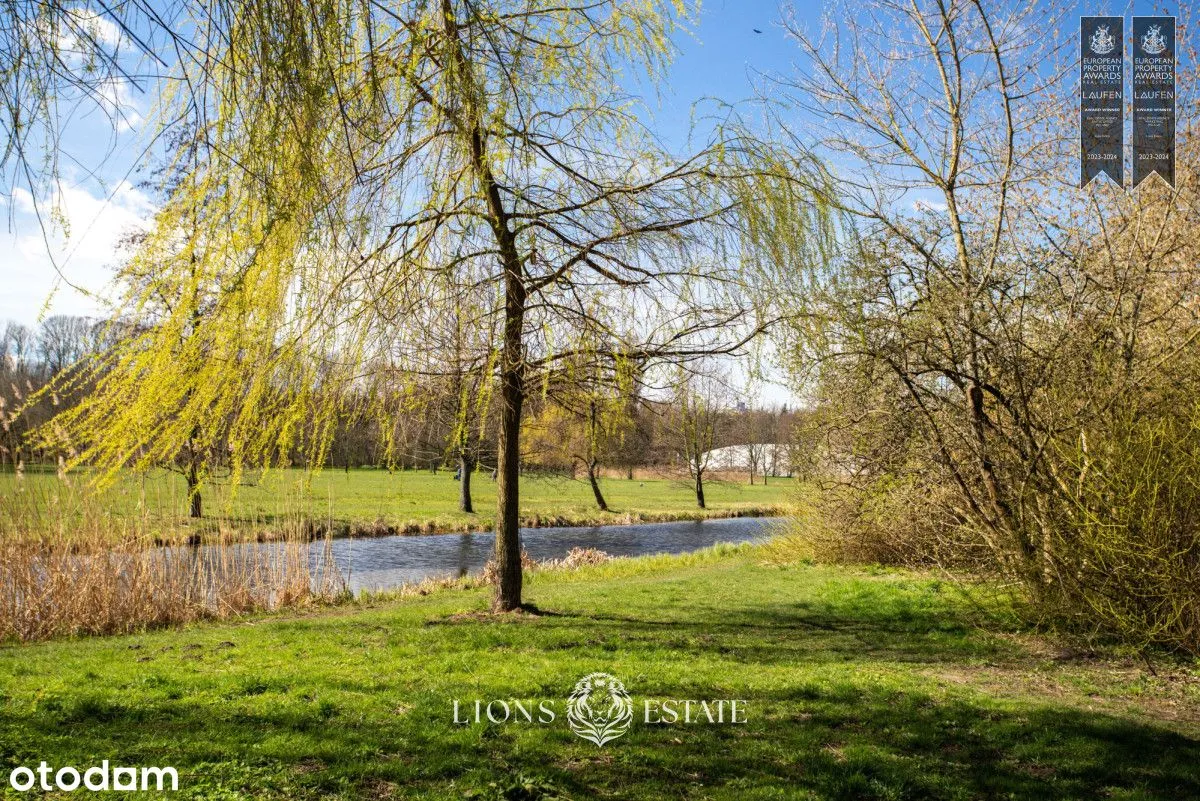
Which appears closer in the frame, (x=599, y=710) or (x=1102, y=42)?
(x=599, y=710)

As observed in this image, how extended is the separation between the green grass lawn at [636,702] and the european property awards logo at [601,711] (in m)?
0.10

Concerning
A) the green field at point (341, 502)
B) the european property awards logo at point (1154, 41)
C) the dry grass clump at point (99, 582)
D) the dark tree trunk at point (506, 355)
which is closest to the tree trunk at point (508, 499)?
the dark tree trunk at point (506, 355)

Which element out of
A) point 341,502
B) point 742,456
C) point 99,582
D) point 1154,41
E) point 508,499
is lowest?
point 341,502

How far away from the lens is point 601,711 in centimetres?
462

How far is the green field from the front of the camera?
818 cm

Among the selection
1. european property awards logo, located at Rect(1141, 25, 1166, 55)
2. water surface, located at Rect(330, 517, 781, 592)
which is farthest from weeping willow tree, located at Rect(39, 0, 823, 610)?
european property awards logo, located at Rect(1141, 25, 1166, 55)

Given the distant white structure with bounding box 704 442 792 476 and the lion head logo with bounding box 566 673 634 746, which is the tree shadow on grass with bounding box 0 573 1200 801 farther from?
the distant white structure with bounding box 704 442 792 476

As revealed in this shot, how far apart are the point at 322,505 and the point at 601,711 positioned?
18.8m

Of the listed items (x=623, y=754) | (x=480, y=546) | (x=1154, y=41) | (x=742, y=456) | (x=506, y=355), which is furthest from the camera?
(x=742, y=456)

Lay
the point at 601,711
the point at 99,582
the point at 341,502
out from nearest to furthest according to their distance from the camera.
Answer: the point at 601,711 → the point at 99,582 → the point at 341,502

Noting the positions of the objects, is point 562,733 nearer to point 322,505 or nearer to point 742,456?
point 322,505

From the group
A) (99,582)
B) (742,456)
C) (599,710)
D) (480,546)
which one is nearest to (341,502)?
(480,546)

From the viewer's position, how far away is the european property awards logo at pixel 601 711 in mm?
4398

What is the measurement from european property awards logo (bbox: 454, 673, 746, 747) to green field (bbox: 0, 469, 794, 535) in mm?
2584
